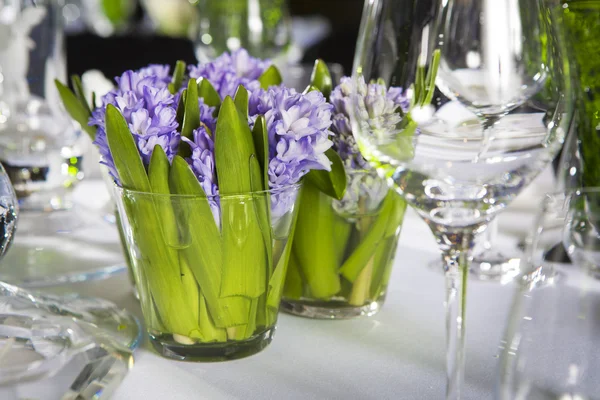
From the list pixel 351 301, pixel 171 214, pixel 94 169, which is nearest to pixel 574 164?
pixel 351 301

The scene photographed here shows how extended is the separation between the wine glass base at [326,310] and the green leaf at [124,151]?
0.14 meters

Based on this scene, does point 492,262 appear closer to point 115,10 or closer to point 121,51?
point 121,51

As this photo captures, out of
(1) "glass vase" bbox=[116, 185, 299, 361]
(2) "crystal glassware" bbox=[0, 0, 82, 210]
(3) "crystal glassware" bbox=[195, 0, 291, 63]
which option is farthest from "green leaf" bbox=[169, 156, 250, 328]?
(3) "crystal glassware" bbox=[195, 0, 291, 63]

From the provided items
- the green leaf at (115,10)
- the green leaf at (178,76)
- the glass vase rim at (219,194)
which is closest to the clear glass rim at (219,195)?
the glass vase rim at (219,194)

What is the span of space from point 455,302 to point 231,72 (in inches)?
8.5

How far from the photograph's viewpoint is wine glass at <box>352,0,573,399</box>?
282mm

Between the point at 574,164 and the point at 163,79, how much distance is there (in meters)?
0.29

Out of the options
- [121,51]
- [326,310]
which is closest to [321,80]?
[326,310]

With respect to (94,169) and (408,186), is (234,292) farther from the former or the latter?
(94,169)

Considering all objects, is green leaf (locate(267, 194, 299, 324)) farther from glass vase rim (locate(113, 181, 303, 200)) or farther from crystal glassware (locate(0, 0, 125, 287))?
crystal glassware (locate(0, 0, 125, 287))

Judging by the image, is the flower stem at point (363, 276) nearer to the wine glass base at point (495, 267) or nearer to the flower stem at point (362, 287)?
the flower stem at point (362, 287)

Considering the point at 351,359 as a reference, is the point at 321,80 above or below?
above

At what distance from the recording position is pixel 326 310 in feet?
1.47

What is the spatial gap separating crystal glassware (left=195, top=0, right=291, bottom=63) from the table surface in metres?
0.60
